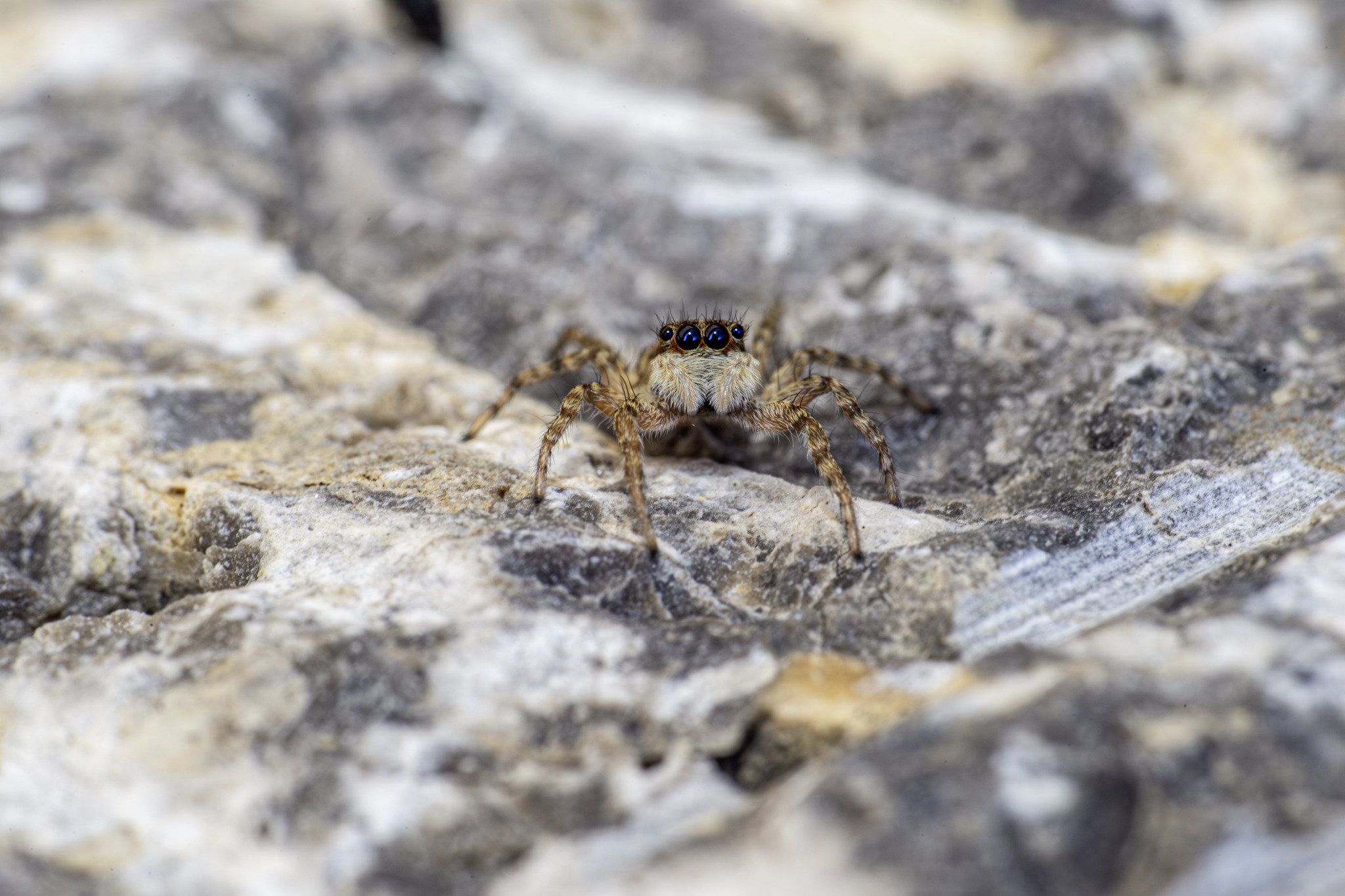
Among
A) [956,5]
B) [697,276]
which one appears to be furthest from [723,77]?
[697,276]

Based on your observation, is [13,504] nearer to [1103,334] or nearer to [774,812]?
[774,812]

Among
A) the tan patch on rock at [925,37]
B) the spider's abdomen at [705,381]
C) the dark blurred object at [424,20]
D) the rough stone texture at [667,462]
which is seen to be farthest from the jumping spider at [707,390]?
the dark blurred object at [424,20]

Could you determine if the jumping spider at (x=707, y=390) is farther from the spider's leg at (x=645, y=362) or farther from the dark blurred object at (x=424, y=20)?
the dark blurred object at (x=424, y=20)

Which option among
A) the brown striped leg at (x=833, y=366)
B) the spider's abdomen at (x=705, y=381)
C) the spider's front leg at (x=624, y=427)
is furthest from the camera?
the brown striped leg at (x=833, y=366)

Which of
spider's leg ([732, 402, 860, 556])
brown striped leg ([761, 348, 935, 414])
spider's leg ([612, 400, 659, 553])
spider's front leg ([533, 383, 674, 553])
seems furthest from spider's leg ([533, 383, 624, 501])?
brown striped leg ([761, 348, 935, 414])

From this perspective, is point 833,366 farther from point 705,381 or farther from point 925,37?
point 925,37

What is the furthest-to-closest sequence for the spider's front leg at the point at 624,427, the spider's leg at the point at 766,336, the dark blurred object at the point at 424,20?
the dark blurred object at the point at 424,20 → the spider's leg at the point at 766,336 → the spider's front leg at the point at 624,427

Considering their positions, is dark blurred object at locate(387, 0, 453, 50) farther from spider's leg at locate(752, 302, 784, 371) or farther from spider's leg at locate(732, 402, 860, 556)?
spider's leg at locate(732, 402, 860, 556)
